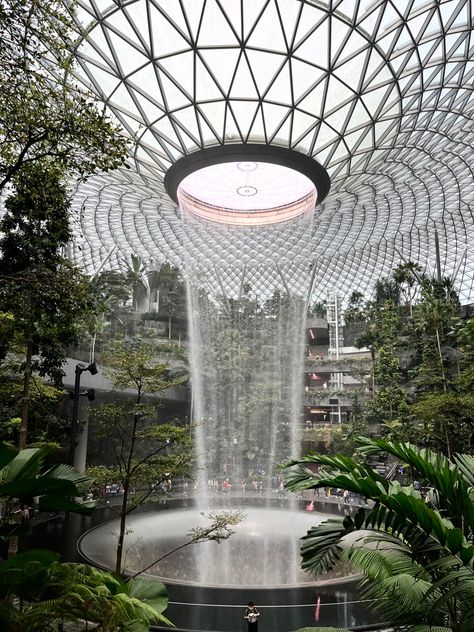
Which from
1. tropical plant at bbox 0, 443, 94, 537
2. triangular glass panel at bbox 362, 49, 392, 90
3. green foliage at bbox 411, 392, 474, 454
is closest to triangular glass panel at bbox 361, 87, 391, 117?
triangular glass panel at bbox 362, 49, 392, 90

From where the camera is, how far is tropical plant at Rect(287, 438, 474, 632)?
4.67 m

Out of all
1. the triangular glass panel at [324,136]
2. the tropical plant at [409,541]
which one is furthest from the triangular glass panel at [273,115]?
the tropical plant at [409,541]

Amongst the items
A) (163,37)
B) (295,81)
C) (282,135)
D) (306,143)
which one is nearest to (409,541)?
(163,37)

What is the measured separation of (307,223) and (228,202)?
7.62 metres

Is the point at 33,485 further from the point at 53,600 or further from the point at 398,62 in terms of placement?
the point at 398,62

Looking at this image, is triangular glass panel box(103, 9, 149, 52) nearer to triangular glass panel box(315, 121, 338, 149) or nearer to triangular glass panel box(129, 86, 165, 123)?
triangular glass panel box(129, 86, 165, 123)

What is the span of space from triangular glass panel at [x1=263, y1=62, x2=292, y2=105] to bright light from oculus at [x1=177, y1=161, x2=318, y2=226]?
7.29 m

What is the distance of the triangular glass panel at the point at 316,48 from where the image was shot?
22734 mm

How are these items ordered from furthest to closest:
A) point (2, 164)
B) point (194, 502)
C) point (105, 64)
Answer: point (194, 502) < point (105, 64) < point (2, 164)

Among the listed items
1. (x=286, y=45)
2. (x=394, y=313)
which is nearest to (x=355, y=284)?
(x=394, y=313)

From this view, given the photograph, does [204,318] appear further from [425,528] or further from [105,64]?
[425,528]

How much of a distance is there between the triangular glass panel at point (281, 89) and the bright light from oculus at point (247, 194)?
23.9 feet

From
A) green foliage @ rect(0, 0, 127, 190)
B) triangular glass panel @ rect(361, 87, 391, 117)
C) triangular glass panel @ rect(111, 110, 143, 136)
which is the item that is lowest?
green foliage @ rect(0, 0, 127, 190)

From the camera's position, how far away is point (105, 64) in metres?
24.9
